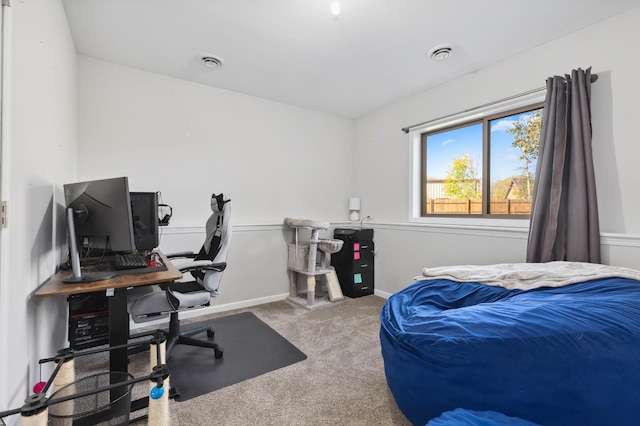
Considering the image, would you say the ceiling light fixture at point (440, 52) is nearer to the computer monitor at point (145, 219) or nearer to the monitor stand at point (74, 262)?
the computer monitor at point (145, 219)

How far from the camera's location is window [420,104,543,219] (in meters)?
2.71

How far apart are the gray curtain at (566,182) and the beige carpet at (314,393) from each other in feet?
5.23

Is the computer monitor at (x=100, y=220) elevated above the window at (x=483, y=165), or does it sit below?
below

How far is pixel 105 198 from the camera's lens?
1.52m

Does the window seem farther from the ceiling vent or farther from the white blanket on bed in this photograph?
the ceiling vent

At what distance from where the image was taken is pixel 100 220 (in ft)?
5.04

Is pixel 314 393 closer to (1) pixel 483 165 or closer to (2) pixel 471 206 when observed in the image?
(2) pixel 471 206

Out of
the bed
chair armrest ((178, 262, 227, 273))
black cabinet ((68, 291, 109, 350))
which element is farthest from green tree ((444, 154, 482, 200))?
black cabinet ((68, 291, 109, 350))

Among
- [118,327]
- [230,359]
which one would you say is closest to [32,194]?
[118,327]

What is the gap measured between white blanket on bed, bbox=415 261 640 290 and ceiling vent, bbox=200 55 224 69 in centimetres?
263

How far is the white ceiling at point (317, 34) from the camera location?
1.98m

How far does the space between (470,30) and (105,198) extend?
2752 millimetres

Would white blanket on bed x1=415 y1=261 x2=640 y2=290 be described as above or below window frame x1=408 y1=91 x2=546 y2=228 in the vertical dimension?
below

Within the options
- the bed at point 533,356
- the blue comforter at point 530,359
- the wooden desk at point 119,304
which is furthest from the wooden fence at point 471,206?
the wooden desk at point 119,304
